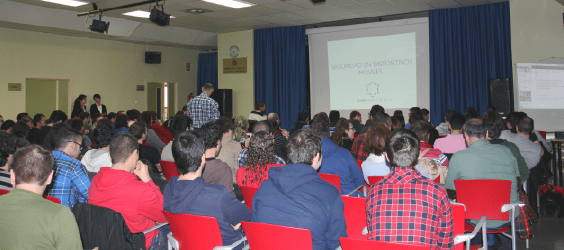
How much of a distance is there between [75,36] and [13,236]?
1019 centimetres

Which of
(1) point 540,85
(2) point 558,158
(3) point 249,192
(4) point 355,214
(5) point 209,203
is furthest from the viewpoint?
(1) point 540,85

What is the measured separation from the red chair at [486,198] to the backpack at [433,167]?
1.32ft

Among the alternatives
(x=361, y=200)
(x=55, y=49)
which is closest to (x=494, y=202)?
(x=361, y=200)

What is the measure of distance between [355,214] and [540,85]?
22.9 ft

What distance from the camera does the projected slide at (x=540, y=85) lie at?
770cm

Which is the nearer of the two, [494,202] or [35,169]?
[35,169]

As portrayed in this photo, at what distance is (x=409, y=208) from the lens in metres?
1.83

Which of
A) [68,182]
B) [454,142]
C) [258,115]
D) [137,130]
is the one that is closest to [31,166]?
[68,182]

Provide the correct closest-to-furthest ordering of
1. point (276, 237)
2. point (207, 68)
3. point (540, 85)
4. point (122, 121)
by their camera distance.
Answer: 1. point (276, 237)
2. point (122, 121)
3. point (540, 85)
4. point (207, 68)

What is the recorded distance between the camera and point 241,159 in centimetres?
377

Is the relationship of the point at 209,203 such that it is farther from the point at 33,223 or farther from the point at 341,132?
the point at 341,132

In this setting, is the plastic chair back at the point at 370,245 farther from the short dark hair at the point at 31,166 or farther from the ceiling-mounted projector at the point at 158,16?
the ceiling-mounted projector at the point at 158,16

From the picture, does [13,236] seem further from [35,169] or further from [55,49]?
[55,49]

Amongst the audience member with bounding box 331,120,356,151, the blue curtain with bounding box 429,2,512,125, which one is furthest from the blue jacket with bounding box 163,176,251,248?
the blue curtain with bounding box 429,2,512,125
